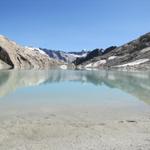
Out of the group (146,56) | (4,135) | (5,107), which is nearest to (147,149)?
(4,135)

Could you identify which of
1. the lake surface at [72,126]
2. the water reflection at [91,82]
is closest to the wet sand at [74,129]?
the lake surface at [72,126]

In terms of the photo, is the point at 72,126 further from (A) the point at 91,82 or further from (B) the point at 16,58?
(B) the point at 16,58

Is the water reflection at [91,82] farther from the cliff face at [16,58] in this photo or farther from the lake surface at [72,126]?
the cliff face at [16,58]

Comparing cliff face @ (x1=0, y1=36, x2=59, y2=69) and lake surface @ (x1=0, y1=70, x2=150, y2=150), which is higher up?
cliff face @ (x1=0, y1=36, x2=59, y2=69)

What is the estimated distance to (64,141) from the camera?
11.3m

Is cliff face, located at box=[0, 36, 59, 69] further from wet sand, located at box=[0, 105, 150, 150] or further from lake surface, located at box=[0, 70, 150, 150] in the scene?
wet sand, located at box=[0, 105, 150, 150]

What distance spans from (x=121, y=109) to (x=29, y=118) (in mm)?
6738

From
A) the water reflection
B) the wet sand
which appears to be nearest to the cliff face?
the water reflection

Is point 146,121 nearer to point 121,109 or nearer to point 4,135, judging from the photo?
point 121,109

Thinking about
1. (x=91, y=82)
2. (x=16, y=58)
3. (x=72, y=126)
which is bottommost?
(x=91, y=82)

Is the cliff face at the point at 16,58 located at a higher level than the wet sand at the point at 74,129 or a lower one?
higher

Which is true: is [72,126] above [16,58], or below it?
below

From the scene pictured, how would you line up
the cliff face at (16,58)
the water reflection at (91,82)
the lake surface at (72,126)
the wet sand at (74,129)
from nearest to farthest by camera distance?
the wet sand at (74,129)
the lake surface at (72,126)
the water reflection at (91,82)
the cliff face at (16,58)

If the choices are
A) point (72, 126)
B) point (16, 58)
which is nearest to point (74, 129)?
point (72, 126)
